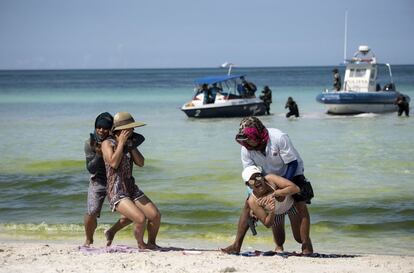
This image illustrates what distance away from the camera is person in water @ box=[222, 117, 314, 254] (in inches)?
253

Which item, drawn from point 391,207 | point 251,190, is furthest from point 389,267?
point 391,207

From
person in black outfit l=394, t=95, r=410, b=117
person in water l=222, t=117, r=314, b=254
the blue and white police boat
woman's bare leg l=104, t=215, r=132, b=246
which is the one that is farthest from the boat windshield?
person in water l=222, t=117, r=314, b=254

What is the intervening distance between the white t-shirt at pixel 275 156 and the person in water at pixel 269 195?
0.28 ft

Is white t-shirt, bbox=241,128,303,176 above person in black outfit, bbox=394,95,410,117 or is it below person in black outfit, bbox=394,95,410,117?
above

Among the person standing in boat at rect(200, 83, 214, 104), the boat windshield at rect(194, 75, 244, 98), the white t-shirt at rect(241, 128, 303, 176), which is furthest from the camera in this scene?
the person standing in boat at rect(200, 83, 214, 104)

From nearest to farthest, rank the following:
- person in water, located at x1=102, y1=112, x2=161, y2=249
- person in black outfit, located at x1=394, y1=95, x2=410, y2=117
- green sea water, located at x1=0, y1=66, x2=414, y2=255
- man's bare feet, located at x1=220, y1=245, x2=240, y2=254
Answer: person in water, located at x1=102, y1=112, x2=161, y2=249 → man's bare feet, located at x1=220, y1=245, x2=240, y2=254 → green sea water, located at x1=0, y1=66, x2=414, y2=255 → person in black outfit, located at x1=394, y1=95, x2=410, y2=117

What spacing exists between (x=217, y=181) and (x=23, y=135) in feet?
38.6

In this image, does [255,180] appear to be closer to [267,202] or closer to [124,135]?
[267,202]

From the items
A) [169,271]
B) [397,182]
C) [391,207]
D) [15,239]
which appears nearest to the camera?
[169,271]

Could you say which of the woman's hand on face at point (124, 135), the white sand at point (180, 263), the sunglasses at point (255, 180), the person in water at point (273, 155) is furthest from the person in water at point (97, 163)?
the sunglasses at point (255, 180)

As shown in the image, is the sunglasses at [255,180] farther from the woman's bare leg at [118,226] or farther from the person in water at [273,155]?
the woman's bare leg at [118,226]

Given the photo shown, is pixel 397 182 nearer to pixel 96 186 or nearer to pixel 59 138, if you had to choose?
pixel 96 186

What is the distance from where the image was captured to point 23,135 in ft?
78.1

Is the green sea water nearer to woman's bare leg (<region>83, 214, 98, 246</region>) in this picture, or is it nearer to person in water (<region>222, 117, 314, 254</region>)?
woman's bare leg (<region>83, 214, 98, 246</region>)
